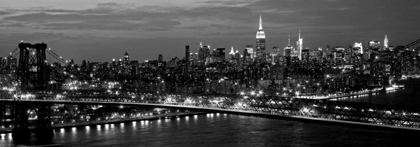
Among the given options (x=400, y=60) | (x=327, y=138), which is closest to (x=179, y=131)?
(x=327, y=138)

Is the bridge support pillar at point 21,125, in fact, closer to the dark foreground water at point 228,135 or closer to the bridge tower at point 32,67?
the dark foreground water at point 228,135

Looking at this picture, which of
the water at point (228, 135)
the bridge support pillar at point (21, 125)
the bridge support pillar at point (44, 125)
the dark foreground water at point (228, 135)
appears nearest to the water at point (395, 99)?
the dark foreground water at point (228, 135)

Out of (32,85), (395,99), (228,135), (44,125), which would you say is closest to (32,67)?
(32,85)

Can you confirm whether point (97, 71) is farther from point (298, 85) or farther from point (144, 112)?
point (144, 112)

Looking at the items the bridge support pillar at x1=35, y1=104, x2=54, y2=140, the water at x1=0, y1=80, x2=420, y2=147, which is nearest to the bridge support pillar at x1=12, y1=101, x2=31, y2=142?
the water at x1=0, y1=80, x2=420, y2=147

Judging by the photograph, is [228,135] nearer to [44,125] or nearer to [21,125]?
[44,125]

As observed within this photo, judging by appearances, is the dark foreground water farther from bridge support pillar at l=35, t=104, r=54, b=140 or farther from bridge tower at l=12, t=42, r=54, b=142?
bridge tower at l=12, t=42, r=54, b=142

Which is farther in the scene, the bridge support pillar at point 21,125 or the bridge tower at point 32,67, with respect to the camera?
the bridge tower at point 32,67
